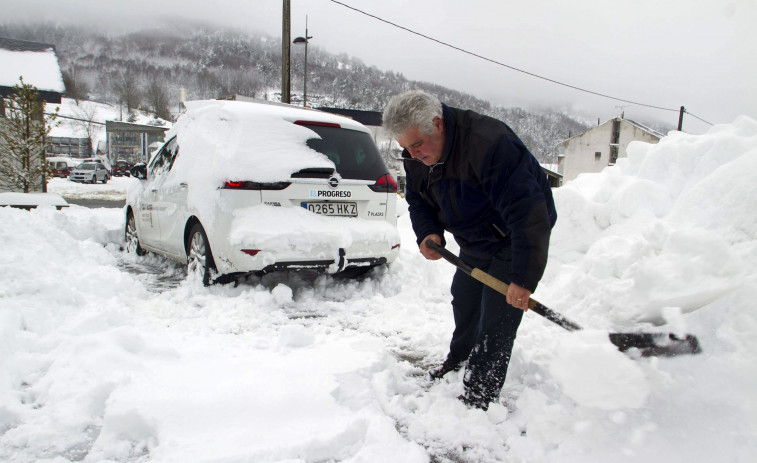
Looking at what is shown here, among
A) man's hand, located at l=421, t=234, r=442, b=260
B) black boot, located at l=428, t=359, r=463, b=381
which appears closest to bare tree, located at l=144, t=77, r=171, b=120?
man's hand, located at l=421, t=234, r=442, b=260

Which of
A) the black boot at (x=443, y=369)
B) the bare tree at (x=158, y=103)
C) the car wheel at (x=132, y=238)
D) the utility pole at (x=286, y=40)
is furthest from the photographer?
the bare tree at (x=158, y=103)

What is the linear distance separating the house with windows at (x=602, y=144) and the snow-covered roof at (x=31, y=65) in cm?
4886

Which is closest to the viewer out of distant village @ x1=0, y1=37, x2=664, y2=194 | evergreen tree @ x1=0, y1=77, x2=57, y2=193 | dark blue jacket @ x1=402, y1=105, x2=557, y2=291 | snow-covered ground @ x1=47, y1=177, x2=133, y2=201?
dark blue jacket @ x1=402, y1=105, x2=557, y2=291

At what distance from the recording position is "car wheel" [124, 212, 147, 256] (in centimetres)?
627

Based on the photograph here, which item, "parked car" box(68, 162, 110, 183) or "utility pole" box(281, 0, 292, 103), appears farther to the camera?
"parked car" box(68, 162, 110, 183)

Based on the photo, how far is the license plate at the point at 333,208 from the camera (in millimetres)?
4145

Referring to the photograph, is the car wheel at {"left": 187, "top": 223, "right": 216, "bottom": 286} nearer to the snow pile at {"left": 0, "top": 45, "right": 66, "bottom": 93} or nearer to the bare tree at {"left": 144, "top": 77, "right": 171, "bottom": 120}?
the snow pile at {"left": 0, "top": 45, "right": 66, "bottom": 93}

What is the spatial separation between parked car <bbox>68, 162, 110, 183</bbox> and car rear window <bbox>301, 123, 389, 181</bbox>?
1285 inches

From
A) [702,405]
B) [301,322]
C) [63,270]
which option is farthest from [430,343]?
[63,270]

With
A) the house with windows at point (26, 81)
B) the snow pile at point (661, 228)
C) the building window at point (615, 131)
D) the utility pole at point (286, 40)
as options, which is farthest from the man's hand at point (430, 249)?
the building window at point (615, 131)

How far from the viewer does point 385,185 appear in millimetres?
4566

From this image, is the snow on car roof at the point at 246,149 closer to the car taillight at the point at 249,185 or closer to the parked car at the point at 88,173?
the car taillight at the point at 249,185

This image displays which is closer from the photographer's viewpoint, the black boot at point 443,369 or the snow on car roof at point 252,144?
the black boot at point 443,369

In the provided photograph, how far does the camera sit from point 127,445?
6.37 ft
